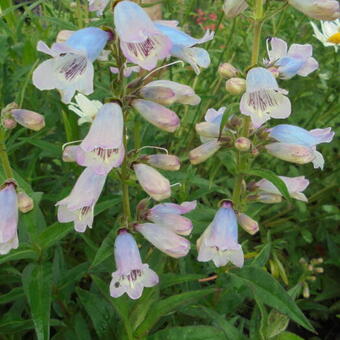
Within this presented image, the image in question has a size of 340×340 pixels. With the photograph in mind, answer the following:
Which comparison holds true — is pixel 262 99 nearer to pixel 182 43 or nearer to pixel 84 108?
pixel 182 43

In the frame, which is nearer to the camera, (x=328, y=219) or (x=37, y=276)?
(x=37, y=276)

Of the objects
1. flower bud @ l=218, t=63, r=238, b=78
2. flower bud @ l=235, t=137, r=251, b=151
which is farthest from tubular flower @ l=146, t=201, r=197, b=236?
flower bud @ l=218, t=63, r=238, b=78

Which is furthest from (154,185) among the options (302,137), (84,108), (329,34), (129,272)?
(329,34)

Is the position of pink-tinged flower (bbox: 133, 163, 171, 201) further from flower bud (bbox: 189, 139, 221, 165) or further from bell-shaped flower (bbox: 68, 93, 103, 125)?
bell-shaped flower (bbox: 68, 93, 103, 125)

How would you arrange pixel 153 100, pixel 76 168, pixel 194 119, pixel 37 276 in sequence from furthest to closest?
pixel 194 119, pixel 76 168, pixel 37 276, pixel 153 100

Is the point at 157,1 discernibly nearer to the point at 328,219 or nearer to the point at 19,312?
the point at 19,312

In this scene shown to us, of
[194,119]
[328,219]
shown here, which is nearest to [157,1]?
[194,119]
